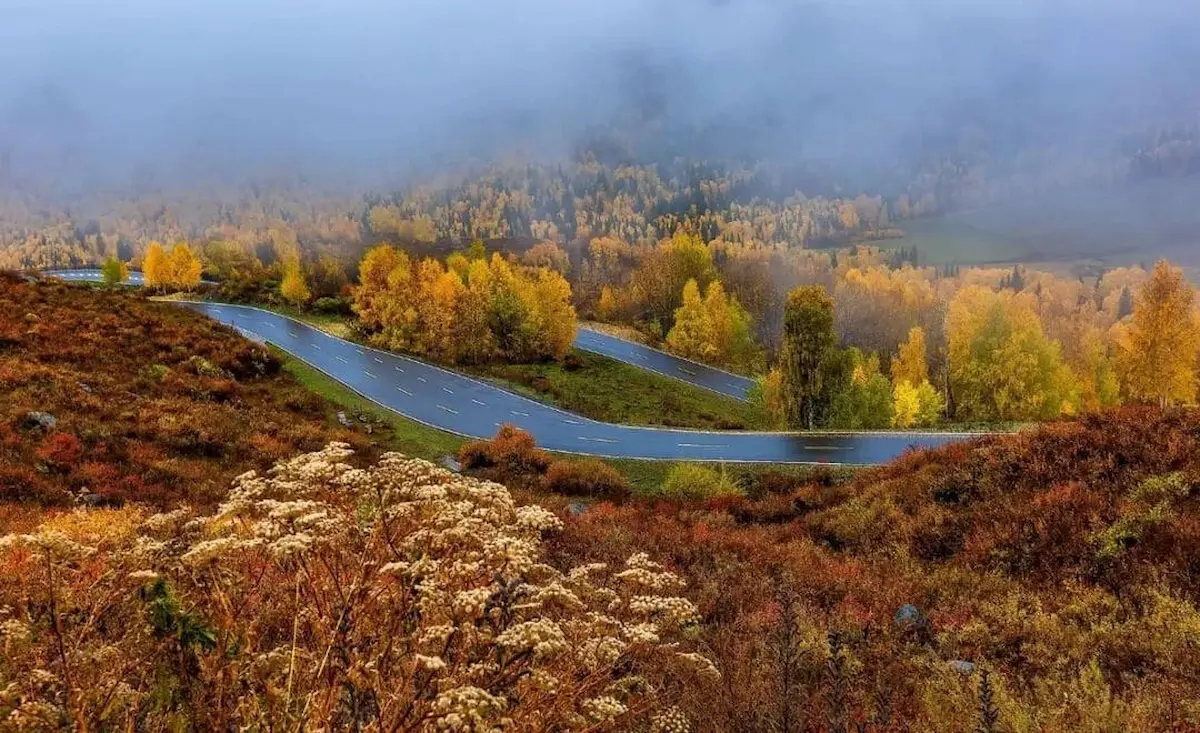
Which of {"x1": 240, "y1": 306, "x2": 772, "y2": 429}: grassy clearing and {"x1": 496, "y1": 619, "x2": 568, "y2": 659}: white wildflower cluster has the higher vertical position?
{"x1": 496, "y1": 619, "x2": 568, "y2": 659}: white wildflower cluster

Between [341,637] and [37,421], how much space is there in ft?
58.1

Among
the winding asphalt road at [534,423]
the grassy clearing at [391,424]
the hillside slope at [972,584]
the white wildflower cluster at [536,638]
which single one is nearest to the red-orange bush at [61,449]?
the hillside slope at [972,584]

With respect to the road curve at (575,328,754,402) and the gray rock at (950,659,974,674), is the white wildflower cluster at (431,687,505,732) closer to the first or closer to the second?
the gray rock at (950,659,974,674)

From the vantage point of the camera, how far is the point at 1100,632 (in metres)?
7.38

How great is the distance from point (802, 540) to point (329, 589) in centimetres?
1074

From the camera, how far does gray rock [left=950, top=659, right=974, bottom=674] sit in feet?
23.0

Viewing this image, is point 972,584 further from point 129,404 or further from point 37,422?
point 129,404

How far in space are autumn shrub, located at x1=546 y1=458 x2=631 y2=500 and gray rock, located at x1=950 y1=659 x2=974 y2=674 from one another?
14316 mm

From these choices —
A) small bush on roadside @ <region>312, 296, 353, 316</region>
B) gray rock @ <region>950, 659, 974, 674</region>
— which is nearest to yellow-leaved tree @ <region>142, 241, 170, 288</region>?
small bush on roadside @ <region>312, 296, 353, 316</region>

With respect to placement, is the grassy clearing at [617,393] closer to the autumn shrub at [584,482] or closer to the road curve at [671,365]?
the road curve at [671,365]

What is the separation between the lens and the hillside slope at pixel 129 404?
13.7 m

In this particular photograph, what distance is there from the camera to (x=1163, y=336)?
42188 millimetres

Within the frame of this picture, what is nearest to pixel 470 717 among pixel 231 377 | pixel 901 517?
pixel 901 517

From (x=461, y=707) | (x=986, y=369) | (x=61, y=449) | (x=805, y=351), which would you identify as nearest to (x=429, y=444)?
(x=61, y=449)
